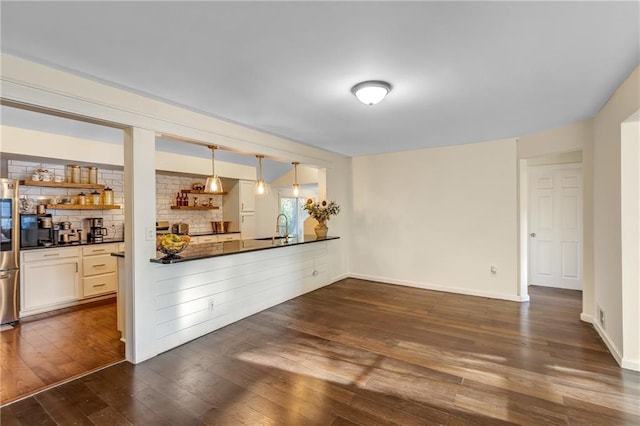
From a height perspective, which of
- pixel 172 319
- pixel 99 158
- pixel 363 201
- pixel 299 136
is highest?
pixel 299 136

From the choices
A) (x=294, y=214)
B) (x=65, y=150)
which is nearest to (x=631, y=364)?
(x=65, y=150)

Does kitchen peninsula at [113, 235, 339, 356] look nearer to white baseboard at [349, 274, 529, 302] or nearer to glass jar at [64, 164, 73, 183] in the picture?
white baseboard at [349, 274, 529, 302]

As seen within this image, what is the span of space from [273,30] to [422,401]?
106 inches

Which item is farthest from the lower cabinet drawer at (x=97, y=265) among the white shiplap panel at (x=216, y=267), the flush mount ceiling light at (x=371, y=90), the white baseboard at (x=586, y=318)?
the white baseboard at (x=586, y=318)

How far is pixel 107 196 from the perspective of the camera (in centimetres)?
503

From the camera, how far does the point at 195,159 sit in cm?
583

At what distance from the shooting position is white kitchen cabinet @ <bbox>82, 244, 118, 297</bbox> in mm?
4438

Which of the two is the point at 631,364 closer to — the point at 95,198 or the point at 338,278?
the point at 338,278

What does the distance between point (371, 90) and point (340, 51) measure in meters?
0.59

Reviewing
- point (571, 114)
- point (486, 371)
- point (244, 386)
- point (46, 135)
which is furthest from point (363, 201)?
point (46, 135)

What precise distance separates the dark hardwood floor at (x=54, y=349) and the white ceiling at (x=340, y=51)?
253 cm

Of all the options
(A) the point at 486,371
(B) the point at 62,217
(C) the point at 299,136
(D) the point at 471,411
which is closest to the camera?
(D) the point at 471,411

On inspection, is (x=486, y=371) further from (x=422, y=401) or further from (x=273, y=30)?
(x=273, y=30)

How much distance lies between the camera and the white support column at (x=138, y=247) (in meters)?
2.73
